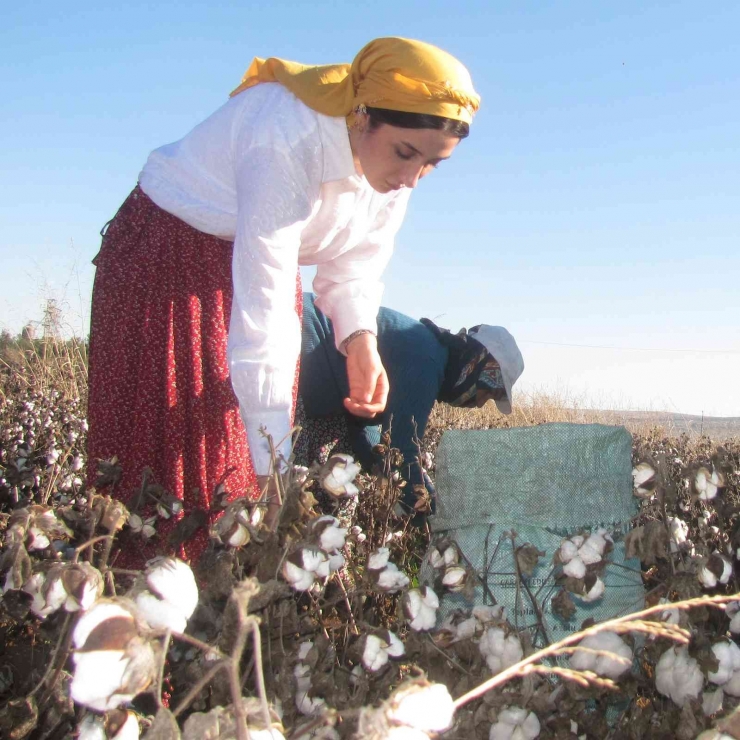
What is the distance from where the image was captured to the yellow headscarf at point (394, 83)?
180cm

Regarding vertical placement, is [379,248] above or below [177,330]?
above

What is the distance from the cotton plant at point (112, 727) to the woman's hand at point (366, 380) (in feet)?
3.84

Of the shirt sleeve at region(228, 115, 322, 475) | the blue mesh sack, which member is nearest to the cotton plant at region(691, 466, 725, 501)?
the blue mesh sack

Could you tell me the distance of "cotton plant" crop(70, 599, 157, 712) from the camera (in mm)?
682

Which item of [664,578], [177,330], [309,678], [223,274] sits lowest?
[309,678]

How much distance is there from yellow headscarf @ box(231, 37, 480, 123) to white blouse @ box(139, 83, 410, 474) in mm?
43

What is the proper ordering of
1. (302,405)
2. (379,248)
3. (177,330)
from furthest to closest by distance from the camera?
(302,405)
(379,248)
(177,330)

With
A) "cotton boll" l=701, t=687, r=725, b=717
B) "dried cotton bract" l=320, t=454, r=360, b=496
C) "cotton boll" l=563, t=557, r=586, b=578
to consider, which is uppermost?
"dried cotton bract" l=320, t=454, r=360, b=496

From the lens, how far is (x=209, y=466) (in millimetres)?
2008

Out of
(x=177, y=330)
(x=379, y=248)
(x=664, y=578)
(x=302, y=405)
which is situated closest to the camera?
(x=664, y=578)

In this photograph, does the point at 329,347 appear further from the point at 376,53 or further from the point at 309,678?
the point at 309,678

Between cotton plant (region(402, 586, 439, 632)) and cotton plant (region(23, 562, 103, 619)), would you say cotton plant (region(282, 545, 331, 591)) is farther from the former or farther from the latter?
cotton plant (region(23, 562, 103, 619))

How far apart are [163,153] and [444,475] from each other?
100cm

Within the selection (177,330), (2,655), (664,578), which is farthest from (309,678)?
(177,330)
